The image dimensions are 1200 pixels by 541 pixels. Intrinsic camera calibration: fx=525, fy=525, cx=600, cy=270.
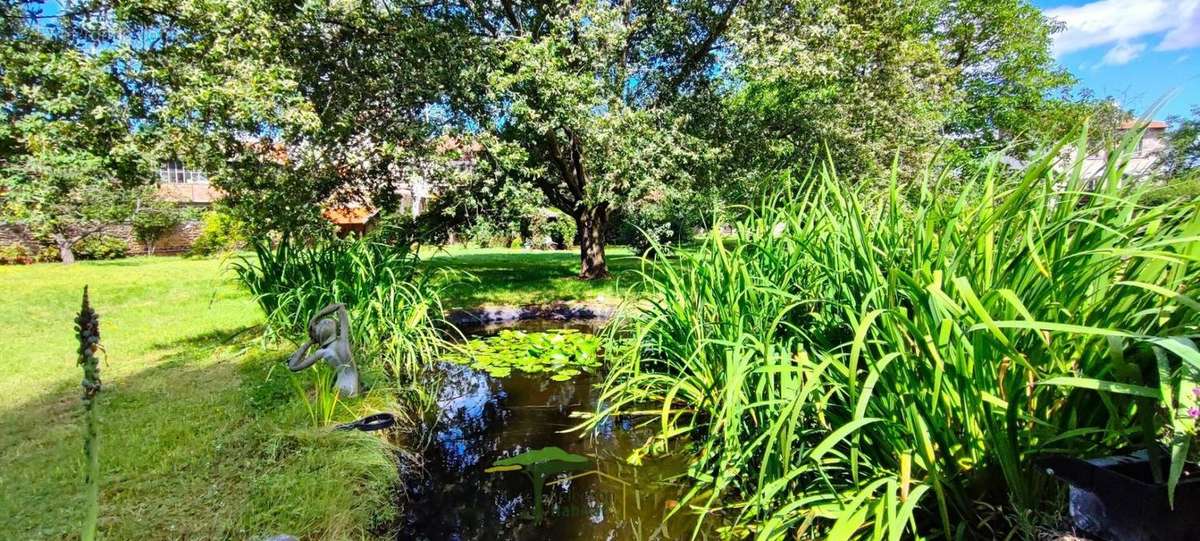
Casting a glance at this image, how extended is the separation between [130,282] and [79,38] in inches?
244

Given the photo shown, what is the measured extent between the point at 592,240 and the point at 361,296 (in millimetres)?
6014

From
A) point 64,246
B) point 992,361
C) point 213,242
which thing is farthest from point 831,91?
point 64,246

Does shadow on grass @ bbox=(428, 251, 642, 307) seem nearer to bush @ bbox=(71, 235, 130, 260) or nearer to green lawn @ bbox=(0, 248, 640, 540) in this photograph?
green lawn @ bbox=(0, 248, 640, 540)

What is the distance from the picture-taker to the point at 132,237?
16.0 meters

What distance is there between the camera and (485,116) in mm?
6703

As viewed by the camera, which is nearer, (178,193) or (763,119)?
(763,119)

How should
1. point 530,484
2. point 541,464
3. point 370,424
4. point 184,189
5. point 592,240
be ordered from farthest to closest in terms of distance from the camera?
1. point 184,189
2. point 592,240
3. point 370,424
4. point 530,484
5. point 541,464

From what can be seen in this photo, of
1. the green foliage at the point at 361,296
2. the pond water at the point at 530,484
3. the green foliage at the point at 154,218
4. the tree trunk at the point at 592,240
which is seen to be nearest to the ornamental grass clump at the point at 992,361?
the pond water at the point at 530,484

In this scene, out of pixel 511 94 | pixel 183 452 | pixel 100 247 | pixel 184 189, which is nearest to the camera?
pixel 183 452

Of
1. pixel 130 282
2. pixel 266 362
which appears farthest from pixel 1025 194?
pixel 130 282

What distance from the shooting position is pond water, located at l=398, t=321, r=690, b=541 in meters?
2.53

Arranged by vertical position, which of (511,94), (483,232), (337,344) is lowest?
(337,344)

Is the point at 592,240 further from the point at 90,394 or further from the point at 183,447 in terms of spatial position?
the point at 90,394

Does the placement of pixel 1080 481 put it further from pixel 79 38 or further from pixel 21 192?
pixel 79 38
